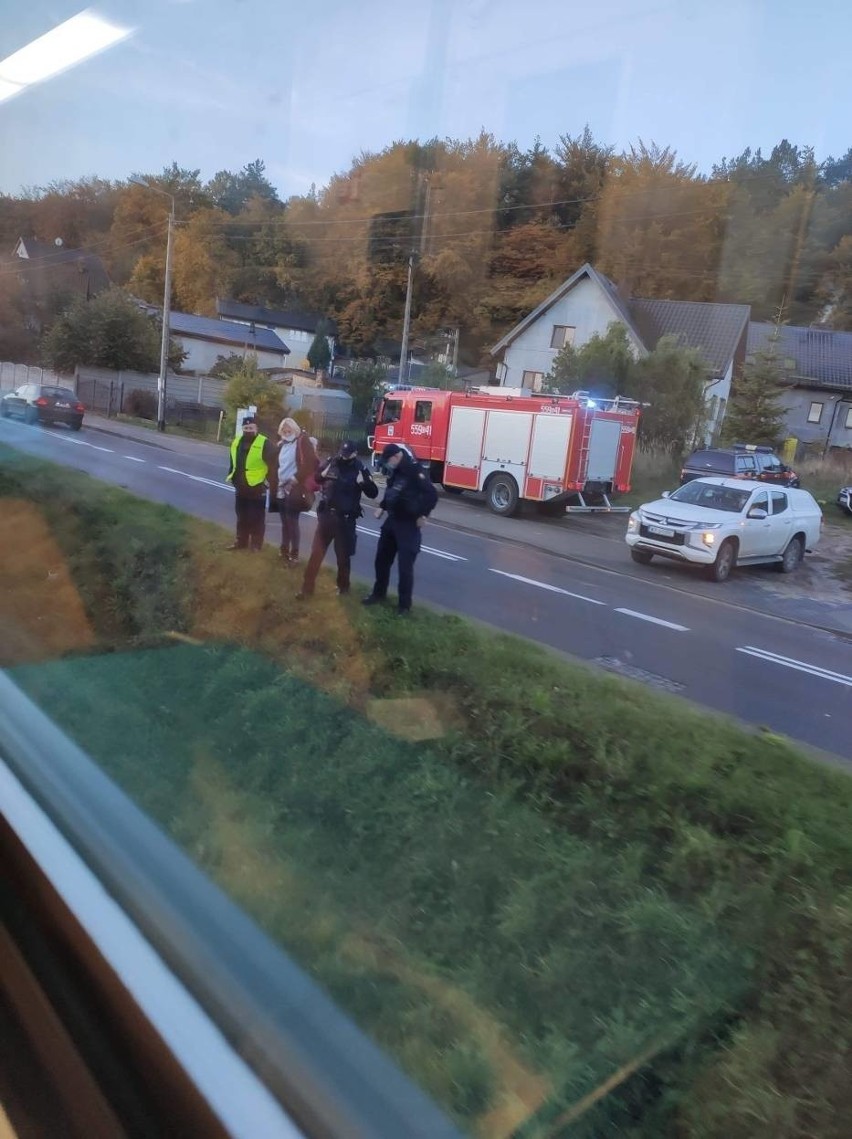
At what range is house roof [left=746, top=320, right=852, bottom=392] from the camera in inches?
227

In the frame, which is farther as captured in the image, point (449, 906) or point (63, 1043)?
point (449, 906)

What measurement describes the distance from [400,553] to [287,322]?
1915 millimetres

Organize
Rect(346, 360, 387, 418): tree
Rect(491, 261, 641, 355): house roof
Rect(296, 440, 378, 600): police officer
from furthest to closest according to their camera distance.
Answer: Rect(346, 360, 387, 418): tree, Rect(296, 440, 378, 600): police officer, Rect(491, 261, 641, 355): house roof

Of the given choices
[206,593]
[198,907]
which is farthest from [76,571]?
[198,907]

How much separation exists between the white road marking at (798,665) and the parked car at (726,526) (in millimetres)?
790

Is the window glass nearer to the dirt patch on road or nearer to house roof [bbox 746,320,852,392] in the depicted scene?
the dirt patch on road

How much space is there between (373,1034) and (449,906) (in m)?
0.75

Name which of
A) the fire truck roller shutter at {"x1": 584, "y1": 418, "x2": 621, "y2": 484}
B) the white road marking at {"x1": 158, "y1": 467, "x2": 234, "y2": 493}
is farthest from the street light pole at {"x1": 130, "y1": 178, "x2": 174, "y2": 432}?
the fire truck roller shutter at {"x1": 584, "y1": 418, "x2": 621, "y2": 484}

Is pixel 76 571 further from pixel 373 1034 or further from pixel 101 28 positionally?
pixel 373 1034

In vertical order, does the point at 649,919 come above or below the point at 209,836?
above

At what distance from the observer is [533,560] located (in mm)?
9555

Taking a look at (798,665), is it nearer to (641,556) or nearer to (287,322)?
(641,556)

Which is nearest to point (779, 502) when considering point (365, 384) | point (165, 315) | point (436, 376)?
point (436, 376)

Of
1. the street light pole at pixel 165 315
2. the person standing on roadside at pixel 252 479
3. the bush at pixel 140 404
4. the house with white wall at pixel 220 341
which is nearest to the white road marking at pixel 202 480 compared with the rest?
the street light pole at pixel 165 315
